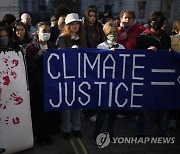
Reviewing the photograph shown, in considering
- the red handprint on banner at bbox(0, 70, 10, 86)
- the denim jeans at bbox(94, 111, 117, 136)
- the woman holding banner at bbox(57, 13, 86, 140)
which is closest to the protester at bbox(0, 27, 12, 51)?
the red handprint on banner at bbox(0, 70, 10, 86)

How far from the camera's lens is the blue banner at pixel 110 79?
4.66 meters

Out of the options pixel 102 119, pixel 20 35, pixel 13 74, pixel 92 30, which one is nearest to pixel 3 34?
pixel 20 35

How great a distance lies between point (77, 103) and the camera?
4.79m

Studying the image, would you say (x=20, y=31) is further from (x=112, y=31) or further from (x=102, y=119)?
(x=102, y=119)

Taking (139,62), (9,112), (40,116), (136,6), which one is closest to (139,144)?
(139,62)

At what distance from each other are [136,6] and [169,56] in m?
38.1

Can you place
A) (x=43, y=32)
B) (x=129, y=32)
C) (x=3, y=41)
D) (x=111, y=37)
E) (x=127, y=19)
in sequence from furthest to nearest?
(x=129, y=32) → (x=127, y=19) → (x=111, y=37) → (x=43, y=32) → (x=3, y=41)

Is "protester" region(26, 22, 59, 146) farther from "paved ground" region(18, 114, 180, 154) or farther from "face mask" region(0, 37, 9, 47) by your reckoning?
"face mask" region(0, 37, 9, 47)

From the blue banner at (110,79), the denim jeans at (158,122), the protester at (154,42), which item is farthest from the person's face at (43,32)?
the denim jeans at (158,122)

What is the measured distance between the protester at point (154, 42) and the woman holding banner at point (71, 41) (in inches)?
37.6

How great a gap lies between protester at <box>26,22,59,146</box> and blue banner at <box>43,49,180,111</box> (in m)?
0.12

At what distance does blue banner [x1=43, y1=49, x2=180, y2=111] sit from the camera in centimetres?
466

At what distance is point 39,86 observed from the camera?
478 cm

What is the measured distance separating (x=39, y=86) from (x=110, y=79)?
107 centimetres
